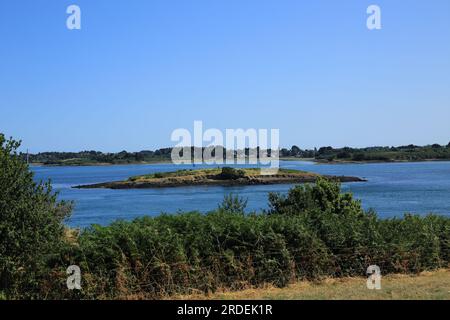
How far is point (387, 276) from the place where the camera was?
46.1 feet

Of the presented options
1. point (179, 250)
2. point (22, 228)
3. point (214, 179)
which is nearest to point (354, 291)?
point (179, 250)

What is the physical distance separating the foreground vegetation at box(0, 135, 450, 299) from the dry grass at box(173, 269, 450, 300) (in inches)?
14.4

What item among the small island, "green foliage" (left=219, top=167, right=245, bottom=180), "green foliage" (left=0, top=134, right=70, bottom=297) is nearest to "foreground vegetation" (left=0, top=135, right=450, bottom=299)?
"green foliage" (left=0, top=134, right=70, bottom=297)

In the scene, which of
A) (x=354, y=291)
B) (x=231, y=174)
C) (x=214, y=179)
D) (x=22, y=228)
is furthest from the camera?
(x=231, y=174)

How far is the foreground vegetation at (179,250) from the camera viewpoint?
12102 millimetres

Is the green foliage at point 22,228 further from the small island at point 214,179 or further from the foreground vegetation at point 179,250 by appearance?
the small island at point 214,179

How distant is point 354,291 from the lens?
11977 mm

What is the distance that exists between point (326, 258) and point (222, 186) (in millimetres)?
106477

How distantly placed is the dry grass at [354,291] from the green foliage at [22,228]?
11.0 feet

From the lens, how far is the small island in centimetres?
12544

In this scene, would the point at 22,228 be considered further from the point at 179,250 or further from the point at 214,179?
the point at 214,179

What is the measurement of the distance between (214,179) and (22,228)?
119 meters

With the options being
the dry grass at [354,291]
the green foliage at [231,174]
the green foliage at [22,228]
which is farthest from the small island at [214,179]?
the green foliage at [22,228]

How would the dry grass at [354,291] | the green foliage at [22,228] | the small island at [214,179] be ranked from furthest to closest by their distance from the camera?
1. the small island at [214,179]
2. the green foliage at [22,228]
3. the dry grass at [354,291]
